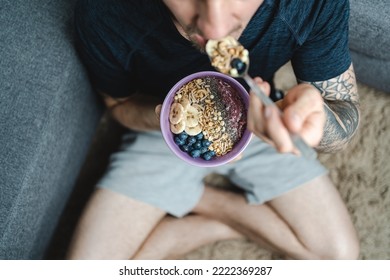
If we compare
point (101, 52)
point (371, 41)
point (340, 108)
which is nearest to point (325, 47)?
point (340, 108)

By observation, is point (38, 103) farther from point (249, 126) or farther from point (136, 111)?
point (249, 126)

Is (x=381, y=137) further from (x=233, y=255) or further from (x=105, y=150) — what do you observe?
(x=105, y=150)

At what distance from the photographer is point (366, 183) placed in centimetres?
120

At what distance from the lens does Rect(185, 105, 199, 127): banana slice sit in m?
0.73

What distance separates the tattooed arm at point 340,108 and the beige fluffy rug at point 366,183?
0.39 metres

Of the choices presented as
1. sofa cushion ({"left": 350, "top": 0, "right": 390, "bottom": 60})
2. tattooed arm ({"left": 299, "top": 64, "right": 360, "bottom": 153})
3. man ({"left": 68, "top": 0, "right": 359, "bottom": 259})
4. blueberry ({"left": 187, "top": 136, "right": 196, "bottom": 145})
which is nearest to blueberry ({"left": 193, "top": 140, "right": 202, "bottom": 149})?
blueberry ({"left": 187, "top": 136, "right": 196, "bottom": 145})

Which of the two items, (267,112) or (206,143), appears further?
(206,143)

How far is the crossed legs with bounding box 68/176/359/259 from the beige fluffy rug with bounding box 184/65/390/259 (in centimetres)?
13

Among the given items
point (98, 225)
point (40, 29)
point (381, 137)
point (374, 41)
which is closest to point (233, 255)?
point (98, 225)

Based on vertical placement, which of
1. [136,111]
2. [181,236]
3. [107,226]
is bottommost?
[181,236]

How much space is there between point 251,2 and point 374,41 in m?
0.50

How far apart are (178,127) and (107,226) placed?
0.42m

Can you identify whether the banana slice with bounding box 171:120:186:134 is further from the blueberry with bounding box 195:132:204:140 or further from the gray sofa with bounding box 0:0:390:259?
the gray sofa with bounding box 0:0:390:259

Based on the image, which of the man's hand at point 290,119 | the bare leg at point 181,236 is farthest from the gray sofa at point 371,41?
the bare leg at point 181,236
